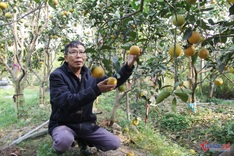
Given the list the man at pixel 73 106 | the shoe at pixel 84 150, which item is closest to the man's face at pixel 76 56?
the man at pixel 73 106

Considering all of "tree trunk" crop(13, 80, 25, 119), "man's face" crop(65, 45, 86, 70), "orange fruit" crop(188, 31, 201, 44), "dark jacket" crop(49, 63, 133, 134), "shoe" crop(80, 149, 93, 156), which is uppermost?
"orange fruit" crop(188, 31, 201, 44)

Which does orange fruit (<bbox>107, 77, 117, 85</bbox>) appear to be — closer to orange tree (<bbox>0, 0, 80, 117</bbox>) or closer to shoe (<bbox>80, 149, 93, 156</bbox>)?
shoe (<bbox>80, 149, 93, 156</bbox>)

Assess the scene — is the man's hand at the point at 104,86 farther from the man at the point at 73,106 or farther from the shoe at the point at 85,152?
the shoe at the point at 85,152

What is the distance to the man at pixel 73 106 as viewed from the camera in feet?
5.98

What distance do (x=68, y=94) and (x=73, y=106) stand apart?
0.36 feet

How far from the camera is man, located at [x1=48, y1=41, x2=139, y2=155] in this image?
182cm

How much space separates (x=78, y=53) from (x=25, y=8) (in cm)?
262

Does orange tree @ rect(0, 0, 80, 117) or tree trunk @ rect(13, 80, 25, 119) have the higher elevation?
orange tree @ rect(0, 0, 80, 117)

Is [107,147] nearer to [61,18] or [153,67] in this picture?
[153,67]

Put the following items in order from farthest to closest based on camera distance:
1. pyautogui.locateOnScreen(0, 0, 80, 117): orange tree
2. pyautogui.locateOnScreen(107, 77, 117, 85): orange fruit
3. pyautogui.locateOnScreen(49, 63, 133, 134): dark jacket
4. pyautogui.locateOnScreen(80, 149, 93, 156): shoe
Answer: pyautogui.locateOnScreen(0, 0, 80, 117): orange tree → pyautogui.locateOnScreen(80, 149, 93, 156): shoe → pyautogui.locateOnScreen(49, 63, 133, 134): dark jacket → pyautogui.locateOnScreen(107, 77, 117, 85): orange fruit

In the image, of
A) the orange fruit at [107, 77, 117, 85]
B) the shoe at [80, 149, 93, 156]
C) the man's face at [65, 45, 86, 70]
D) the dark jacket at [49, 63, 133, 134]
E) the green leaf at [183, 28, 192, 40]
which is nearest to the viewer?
the green leaf at [183, 28, 192, 40]

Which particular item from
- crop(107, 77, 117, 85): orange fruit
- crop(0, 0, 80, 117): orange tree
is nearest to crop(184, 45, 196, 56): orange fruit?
crop(107, 77, 117, 85): orange fruit

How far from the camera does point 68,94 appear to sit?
1.71 metres

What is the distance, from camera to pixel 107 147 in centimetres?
210
